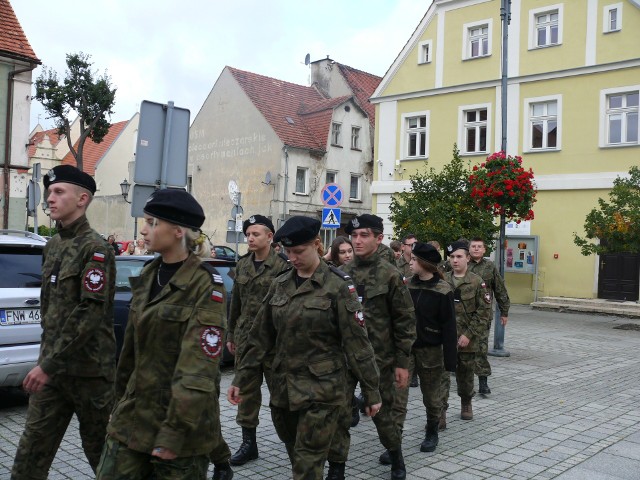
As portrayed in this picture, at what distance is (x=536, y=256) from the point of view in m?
22.7

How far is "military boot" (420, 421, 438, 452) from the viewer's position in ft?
20.4

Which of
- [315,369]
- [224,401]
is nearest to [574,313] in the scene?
[224,401]

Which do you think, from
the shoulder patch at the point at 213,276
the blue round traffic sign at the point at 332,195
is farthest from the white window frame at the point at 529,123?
the shoulder patch at the point at 213,276

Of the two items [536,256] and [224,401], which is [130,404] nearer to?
[224,401]

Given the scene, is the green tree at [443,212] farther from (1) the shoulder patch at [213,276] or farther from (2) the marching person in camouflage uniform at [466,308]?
(1) the shoulder patch at [213,276]

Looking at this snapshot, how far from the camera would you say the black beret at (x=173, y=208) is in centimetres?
325

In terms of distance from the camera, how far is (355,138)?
39.5m

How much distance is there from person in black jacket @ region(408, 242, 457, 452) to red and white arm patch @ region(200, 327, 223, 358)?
3.39 meters

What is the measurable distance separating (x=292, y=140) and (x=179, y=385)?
33.8 metres

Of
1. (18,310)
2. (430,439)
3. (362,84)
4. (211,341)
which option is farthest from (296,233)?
(362,84)

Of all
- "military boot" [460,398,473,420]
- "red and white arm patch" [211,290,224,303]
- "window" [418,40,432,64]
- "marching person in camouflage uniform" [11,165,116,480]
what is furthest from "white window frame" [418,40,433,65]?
"red and white arm patch" [211,290,224,303]

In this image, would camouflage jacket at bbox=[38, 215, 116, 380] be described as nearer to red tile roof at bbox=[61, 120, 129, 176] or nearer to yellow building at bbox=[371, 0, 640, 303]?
A: yellow building at bbox=[371, 0, 640, 303]

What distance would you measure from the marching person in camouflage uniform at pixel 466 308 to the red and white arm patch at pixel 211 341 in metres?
4.71

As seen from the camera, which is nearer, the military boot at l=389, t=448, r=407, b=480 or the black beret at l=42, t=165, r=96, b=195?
the black beret at l=42, t=165, r=96, b=195
